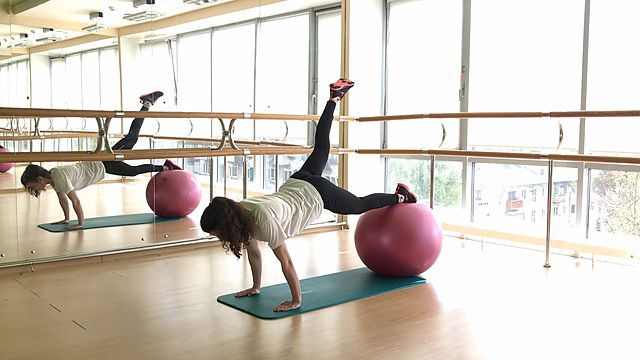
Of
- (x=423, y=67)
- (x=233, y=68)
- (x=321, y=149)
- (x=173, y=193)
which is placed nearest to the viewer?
(x=321, y=149)

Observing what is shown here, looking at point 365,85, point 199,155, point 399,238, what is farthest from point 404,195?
point 365,85

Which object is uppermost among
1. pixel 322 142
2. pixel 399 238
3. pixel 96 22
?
pixel 96 22

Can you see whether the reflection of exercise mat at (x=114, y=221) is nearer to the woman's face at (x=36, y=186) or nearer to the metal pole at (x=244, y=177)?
the woman's face at (x=36, y=186)

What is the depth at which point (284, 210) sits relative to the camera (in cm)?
311

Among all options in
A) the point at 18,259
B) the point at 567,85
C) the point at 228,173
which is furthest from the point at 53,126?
the point at 567,85

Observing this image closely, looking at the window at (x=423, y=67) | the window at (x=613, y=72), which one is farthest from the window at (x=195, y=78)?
the window at (x=613, y=72)

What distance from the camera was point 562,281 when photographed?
3.77 m

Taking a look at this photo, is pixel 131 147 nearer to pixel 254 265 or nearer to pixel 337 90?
pixel 337 90

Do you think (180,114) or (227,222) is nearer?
(227,222)

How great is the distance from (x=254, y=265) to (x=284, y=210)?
38 centimetres

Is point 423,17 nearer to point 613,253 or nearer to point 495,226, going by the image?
point 495,226

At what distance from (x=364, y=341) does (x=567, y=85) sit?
303 centimetres

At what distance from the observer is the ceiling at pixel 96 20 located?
12.7 ft

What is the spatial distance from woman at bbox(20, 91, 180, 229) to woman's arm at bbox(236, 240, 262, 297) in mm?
1522
